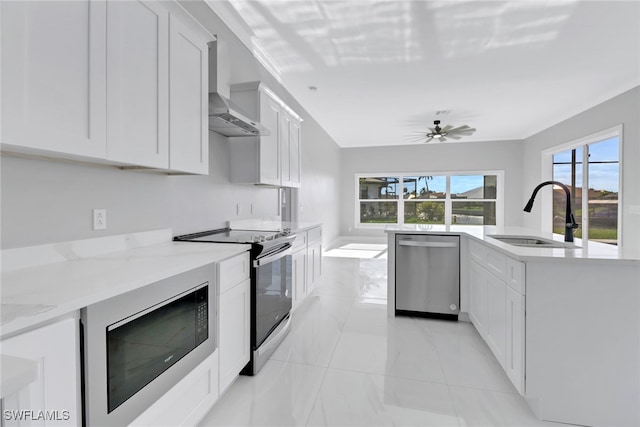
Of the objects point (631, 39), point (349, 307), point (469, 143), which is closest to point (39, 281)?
point (349, 307)

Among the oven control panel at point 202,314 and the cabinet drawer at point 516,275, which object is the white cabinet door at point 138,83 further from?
the cabinet drawer at point 516,275

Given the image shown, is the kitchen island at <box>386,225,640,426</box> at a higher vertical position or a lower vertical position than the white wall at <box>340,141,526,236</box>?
lower

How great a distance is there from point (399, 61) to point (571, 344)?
10.2 ft

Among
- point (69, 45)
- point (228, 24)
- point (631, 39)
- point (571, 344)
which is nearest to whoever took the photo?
point (69, 45)

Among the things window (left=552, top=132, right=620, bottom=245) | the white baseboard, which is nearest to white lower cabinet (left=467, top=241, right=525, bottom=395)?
window (left=552, top=132, right=620, bottom=245)

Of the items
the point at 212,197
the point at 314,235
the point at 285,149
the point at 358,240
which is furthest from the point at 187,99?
the point at 358,240

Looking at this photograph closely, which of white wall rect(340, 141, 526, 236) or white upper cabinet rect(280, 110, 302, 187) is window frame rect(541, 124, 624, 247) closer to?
white wall rect(340, 141, 526, 236)

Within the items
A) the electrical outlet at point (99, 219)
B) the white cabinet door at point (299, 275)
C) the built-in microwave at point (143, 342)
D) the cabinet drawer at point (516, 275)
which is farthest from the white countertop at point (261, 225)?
the cabinet drawer at point (516, 275)

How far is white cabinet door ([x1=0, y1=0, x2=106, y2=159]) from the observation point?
1.01 m

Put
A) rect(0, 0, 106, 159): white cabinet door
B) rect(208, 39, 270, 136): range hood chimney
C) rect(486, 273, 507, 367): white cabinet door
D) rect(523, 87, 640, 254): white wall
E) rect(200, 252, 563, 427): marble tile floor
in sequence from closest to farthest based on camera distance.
→ 1. rect(0, 0, 106, 159): white cabinet door
2. rect(200, 252, 563, 427): marble tile floor
3. rect(486, 273, 507, 367): white cabinet door
4. rect(208, 39, 270, 136): range hood chimney
5. rect(523, 87, 640, 254): white wall

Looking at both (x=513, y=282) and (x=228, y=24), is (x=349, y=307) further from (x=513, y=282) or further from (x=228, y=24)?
(x=228, y=24)

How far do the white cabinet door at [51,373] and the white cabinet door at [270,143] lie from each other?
2151 mm

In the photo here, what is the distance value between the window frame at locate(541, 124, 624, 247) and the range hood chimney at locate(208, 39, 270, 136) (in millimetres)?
5022

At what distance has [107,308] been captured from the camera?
1053 millimetres
